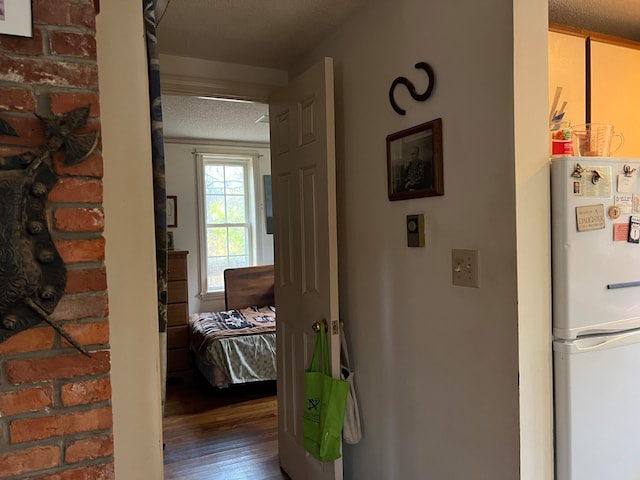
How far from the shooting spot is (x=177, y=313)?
4.29 meters

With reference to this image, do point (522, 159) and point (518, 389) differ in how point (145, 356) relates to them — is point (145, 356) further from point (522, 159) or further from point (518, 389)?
point (522, 159)

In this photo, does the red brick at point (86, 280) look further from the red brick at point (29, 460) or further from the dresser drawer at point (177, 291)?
the dresser drawer at point (177, 291)

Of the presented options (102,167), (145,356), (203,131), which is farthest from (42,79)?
(203,131)

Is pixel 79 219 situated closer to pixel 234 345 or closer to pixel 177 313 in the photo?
pixel 234 345

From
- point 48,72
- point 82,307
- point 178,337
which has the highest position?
point 48,72

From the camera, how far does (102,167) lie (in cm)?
112

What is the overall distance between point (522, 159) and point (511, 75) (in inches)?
9.3

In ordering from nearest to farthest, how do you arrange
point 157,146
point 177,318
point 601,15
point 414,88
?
1. point 157,146
2. point 414,88
3. point 601,15
4. point 177,318

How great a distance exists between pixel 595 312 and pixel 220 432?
259 centimetres

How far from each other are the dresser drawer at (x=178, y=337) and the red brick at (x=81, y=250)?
3.35 meters

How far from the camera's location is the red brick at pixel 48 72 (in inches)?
40.5

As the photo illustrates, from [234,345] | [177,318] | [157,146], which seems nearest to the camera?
[157,146]

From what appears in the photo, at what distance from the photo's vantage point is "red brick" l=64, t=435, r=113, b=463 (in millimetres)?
1086

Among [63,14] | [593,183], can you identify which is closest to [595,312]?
[593,183]
